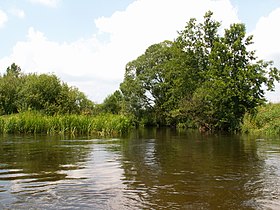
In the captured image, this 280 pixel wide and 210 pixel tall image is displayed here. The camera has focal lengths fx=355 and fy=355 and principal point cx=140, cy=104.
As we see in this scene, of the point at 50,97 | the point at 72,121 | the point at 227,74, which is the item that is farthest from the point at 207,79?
the point at 50,97

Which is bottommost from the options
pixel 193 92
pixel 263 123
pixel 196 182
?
pixel 196 182

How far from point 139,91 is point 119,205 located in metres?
54.4

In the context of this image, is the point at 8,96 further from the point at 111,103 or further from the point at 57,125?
the point at 111,103

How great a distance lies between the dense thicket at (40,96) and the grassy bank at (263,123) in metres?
20.1

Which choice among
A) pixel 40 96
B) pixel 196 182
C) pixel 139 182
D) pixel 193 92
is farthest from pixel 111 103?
pixel 196 182

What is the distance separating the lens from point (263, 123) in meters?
34.4

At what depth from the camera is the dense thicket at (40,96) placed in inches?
1826

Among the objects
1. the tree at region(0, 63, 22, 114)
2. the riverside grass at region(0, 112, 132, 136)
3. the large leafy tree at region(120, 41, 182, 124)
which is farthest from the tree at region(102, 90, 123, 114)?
the riverside grass at region(0, 112, 132, 136)

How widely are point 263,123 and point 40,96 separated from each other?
28005 mm

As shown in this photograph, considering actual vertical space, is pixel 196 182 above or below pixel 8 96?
below

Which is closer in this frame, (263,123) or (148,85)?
(263,123)

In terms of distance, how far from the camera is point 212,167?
11.1 metres

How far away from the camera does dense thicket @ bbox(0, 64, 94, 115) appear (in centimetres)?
4638

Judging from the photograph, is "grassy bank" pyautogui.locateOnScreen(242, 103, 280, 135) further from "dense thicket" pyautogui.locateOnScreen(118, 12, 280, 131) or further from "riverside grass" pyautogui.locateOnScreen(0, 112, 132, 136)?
"riverside grass" pyautogui.locateOnScreen(0, 112, 132, 136)
